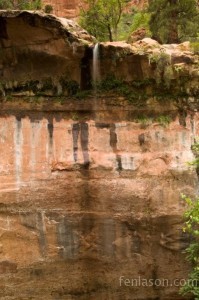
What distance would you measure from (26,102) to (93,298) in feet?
14.6

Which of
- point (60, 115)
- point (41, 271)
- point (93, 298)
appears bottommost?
point (93, 298)

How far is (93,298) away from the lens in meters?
9.73


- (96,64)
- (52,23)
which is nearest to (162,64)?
(96,64)

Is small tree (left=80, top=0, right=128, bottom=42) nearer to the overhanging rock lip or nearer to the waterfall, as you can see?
the waterfall

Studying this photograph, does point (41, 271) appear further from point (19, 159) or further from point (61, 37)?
point (61, 37)

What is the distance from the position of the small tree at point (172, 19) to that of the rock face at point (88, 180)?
4151 mm

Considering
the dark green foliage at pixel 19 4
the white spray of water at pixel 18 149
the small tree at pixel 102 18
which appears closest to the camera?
the white spray of water at pixel 18 149

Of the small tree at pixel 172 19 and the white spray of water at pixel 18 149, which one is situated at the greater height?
the small tree at pixel 172 19

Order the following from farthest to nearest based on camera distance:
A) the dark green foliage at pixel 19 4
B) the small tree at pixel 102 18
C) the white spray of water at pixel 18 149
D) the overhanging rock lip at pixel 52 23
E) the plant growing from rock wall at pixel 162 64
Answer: the small tree at pixel 102 18 → the dark green foliage at pixel 19 4 → the white spray of water at pixel 18 149 → the plant growing from rock wall at pixel 162 64 → the overhanging rock lip at pixel 52 23

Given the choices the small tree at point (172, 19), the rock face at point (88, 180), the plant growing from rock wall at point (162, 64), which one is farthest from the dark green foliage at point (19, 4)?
the plant growing from rock wall at point (162, 64)

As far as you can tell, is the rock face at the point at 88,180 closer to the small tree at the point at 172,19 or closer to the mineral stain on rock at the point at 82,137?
the mineral stain on rock at the point at 82,137

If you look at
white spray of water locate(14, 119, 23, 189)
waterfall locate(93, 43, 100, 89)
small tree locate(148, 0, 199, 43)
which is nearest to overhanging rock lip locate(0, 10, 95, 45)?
waterfall locate(93, 43, 100, 89)

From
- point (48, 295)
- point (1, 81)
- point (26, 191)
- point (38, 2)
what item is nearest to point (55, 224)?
point (26, 191)

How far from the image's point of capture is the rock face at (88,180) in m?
9.65
